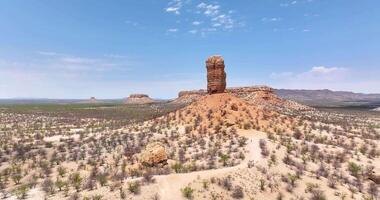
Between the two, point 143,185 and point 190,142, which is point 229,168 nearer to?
point 143,185

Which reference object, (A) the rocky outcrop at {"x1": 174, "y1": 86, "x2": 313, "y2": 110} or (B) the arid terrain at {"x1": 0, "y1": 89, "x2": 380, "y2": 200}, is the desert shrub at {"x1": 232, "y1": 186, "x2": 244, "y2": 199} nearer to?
(B) the arid terrain at {"x1": 0, "y1": 89, "x2": 380, "y2": 200}

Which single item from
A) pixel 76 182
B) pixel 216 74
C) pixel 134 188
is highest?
pixel 216 74

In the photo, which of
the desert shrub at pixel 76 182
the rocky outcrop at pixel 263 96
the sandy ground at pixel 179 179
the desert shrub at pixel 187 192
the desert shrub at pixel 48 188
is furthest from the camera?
the rocky outcrop at pixel 263 96

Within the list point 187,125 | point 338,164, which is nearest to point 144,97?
point 187,125

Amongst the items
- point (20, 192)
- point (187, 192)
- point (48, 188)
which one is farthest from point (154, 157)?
point (20, 192)

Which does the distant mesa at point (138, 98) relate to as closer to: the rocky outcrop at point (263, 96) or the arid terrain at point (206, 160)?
the rocky outcrop at point (263, 96)

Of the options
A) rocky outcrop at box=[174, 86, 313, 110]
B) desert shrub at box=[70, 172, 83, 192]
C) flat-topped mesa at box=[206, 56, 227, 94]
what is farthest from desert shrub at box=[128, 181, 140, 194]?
rocky outcrop at box=[174, 86, 313, 110]

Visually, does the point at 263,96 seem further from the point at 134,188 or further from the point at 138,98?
the point at 138,98

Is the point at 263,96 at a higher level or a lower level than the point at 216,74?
lower

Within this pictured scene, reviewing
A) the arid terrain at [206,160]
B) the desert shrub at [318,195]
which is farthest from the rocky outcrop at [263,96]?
the desert shrub at [318,195]
